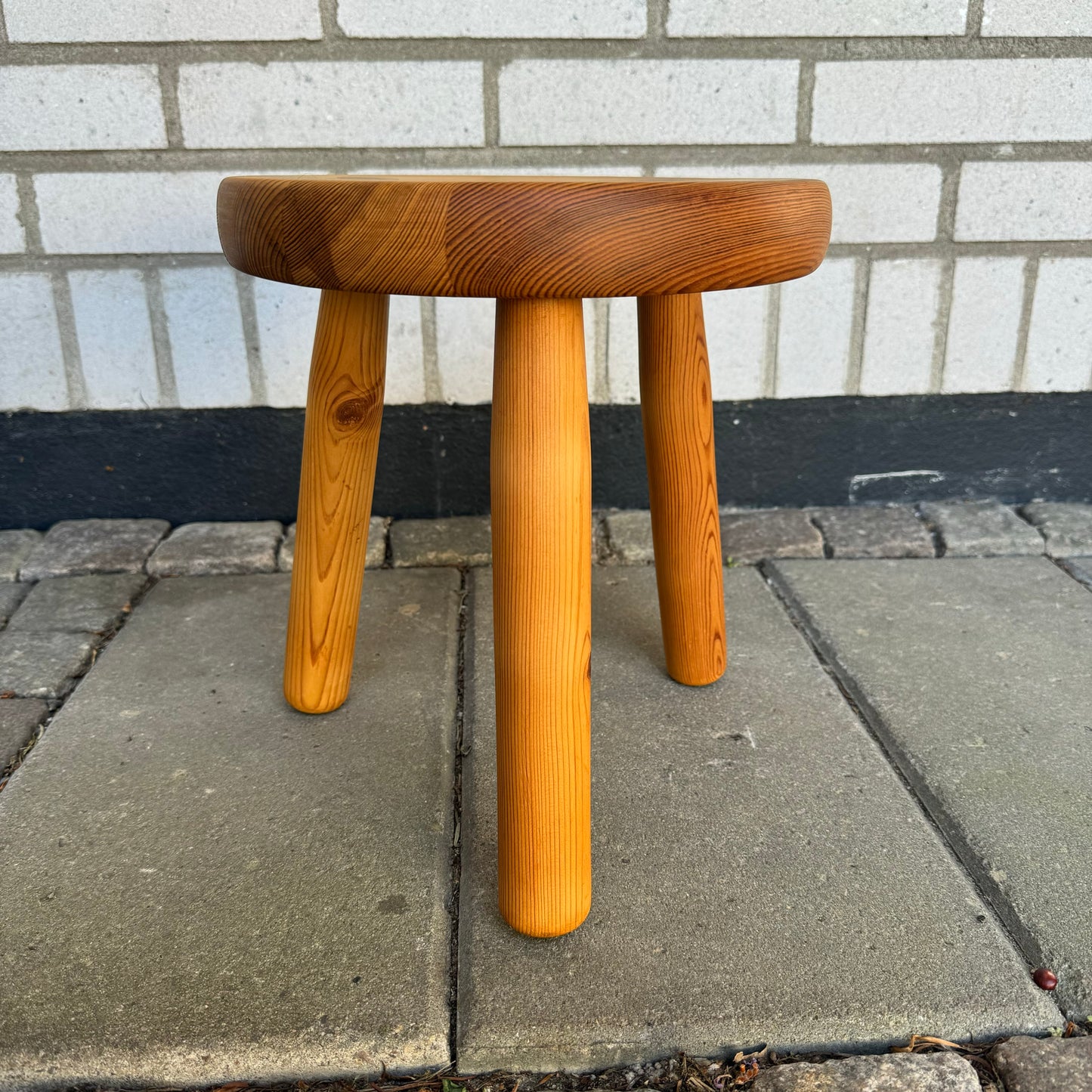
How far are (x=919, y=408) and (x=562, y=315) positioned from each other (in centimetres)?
126

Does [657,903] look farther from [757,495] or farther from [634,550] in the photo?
[757,495]

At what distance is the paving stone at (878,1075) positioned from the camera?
31.2 inches

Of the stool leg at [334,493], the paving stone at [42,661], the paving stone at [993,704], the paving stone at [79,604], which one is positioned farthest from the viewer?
the paving stone at [79,604]

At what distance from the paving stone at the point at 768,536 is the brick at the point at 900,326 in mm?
275

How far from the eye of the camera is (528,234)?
2.49 ft

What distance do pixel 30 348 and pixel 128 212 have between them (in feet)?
0.98

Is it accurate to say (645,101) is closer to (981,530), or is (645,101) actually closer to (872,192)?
(872,192)

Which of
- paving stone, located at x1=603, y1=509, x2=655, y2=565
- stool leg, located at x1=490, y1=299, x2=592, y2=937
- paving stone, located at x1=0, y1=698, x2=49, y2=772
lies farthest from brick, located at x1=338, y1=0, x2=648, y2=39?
paving stone, located at x1=0, y1=698, x2=49, y2=772

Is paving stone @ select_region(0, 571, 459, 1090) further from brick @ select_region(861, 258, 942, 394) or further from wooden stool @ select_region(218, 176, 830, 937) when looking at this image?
brick @ select_region(861, 258, 942, 394)

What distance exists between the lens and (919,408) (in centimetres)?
191

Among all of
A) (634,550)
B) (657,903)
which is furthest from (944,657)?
(657,903)

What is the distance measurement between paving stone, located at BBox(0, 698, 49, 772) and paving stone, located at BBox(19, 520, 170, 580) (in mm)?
427

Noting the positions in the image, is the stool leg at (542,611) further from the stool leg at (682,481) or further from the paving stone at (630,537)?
the paving stone at (630,537)

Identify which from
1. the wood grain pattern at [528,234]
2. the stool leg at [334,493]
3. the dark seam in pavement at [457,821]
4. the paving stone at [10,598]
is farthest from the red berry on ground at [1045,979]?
the paving stone at [10,598]
